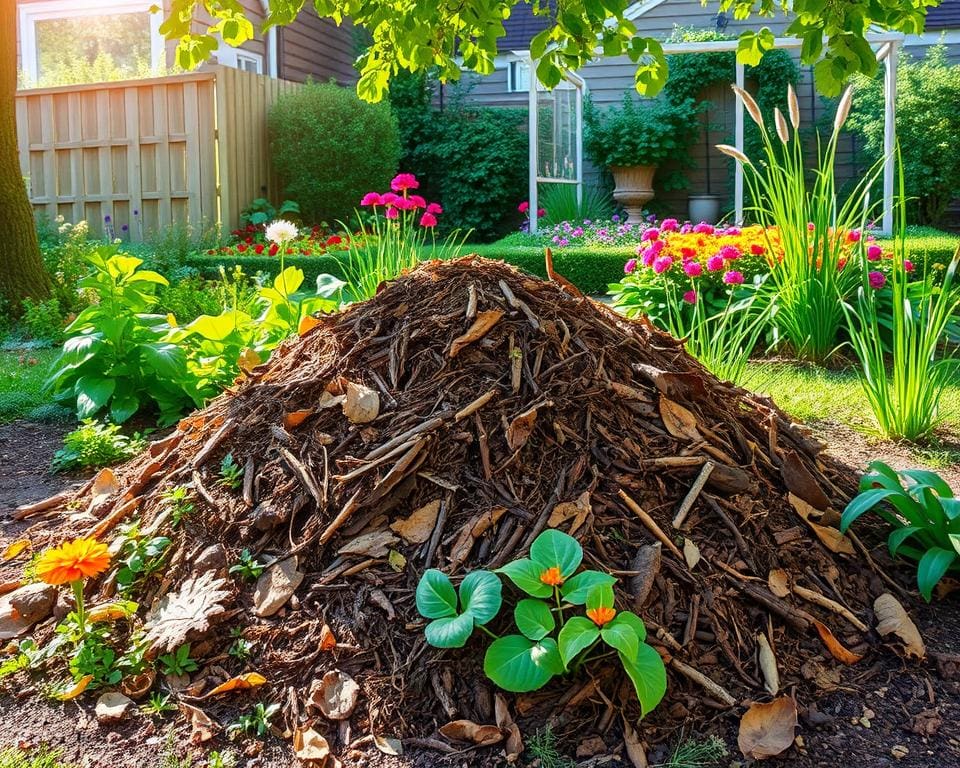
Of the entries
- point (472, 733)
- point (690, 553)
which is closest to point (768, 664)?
point (690, 553)

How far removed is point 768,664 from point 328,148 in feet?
38.0

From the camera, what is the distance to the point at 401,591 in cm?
208

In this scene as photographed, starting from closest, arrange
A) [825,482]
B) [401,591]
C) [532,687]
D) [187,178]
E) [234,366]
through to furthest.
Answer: [532,687]
[401,591]
[825,482]
[234,366]
[187,178]

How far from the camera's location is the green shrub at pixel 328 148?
12484 millimetres

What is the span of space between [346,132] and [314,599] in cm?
1150

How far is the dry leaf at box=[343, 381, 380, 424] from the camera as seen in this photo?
95.3 inches

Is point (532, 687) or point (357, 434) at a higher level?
point (357, 434)

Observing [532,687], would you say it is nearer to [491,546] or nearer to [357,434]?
[491,546]

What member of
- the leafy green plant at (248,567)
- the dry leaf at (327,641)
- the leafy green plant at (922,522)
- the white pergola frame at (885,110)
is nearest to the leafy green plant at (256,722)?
the dry leaf at (327,641)

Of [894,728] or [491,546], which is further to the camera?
[491,546]

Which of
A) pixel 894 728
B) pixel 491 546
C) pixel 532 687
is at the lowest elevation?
pixel 894 728

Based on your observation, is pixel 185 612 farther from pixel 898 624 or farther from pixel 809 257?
pixel 809 257

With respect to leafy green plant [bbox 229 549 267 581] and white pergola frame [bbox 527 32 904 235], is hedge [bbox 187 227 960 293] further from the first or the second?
leafy green plant [bbox 229 549 267 581]

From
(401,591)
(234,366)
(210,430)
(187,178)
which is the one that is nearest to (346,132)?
(187,178)
